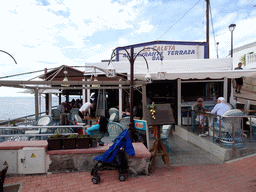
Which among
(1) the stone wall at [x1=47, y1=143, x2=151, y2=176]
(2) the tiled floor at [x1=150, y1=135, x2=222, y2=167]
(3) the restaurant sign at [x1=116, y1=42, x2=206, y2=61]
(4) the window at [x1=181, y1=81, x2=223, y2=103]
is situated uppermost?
(3) the restaurant sign at [x1=116, y1=42, x2=206, y2=61]

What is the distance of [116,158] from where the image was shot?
4.04 meters

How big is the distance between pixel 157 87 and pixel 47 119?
610 centimetres

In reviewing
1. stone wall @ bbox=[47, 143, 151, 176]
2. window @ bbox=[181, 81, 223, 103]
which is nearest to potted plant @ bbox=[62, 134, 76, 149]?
stone wall @ bbox=[47, 143, 151, 176]

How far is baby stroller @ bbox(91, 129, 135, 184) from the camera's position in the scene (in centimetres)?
379

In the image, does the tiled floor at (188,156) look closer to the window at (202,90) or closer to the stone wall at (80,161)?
the stone wall at (80,161)

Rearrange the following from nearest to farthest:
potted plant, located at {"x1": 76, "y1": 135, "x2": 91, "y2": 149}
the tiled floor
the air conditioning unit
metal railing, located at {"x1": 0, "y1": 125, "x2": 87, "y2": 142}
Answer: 1. the air conditioning unit
2. potted plant, located at {"x1": 76, "y1": 135, "x2": 91, "y2": 149}
3. metal railing, located at {"x1": 0, "y1": 125, "x2": 87, "y2": 142}
4. the tiled floor

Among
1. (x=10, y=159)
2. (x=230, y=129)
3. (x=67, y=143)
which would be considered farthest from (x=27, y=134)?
(x=230, y=129)

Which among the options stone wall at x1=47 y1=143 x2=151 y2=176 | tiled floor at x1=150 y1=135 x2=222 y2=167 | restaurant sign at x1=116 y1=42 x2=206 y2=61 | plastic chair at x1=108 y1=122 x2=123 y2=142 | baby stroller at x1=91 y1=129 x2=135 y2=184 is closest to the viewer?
baby stroller at x1=91 y1=129 x2=135 y2=184

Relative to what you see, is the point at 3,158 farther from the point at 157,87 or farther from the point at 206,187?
the point at 157,87

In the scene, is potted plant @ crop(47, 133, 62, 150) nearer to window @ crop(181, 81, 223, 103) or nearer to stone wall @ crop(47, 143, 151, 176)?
stone wall @ crop(47, 143, 151, 176)

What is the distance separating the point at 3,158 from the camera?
4035mm

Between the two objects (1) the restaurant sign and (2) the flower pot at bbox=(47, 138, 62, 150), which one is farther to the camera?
(1) the restaurant sign

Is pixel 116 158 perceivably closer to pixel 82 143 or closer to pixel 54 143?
pixel 82 143

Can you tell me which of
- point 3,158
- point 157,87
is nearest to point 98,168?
point 3,158
